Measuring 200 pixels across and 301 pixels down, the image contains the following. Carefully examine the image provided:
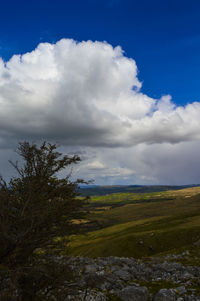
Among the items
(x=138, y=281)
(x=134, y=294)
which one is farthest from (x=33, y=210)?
(x=138, y=281)

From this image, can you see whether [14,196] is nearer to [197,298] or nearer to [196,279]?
[197,298]

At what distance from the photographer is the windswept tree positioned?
10.3 m

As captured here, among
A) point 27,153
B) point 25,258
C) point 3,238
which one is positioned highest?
point 27,153

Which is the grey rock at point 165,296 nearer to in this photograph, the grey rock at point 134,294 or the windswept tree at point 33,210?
the grey rock at point 134,294

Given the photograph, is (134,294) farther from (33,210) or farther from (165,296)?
(33,210)

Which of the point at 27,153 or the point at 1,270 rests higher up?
the point at 27,153

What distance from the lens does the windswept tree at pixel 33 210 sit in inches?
405

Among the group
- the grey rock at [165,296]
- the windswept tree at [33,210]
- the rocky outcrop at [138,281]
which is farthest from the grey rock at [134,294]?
the windswept tree at [33,210]

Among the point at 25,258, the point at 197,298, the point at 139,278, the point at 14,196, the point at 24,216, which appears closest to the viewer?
the point at 24,216

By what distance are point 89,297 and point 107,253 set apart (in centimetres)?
4938

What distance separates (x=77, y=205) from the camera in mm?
16219

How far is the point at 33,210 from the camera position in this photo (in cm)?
1064

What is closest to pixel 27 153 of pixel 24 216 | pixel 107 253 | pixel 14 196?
pixel 14 196

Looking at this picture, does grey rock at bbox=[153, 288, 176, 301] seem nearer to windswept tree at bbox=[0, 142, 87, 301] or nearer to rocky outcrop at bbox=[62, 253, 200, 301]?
rocky outcrop at bbox=[62, 253, 200, 301]
